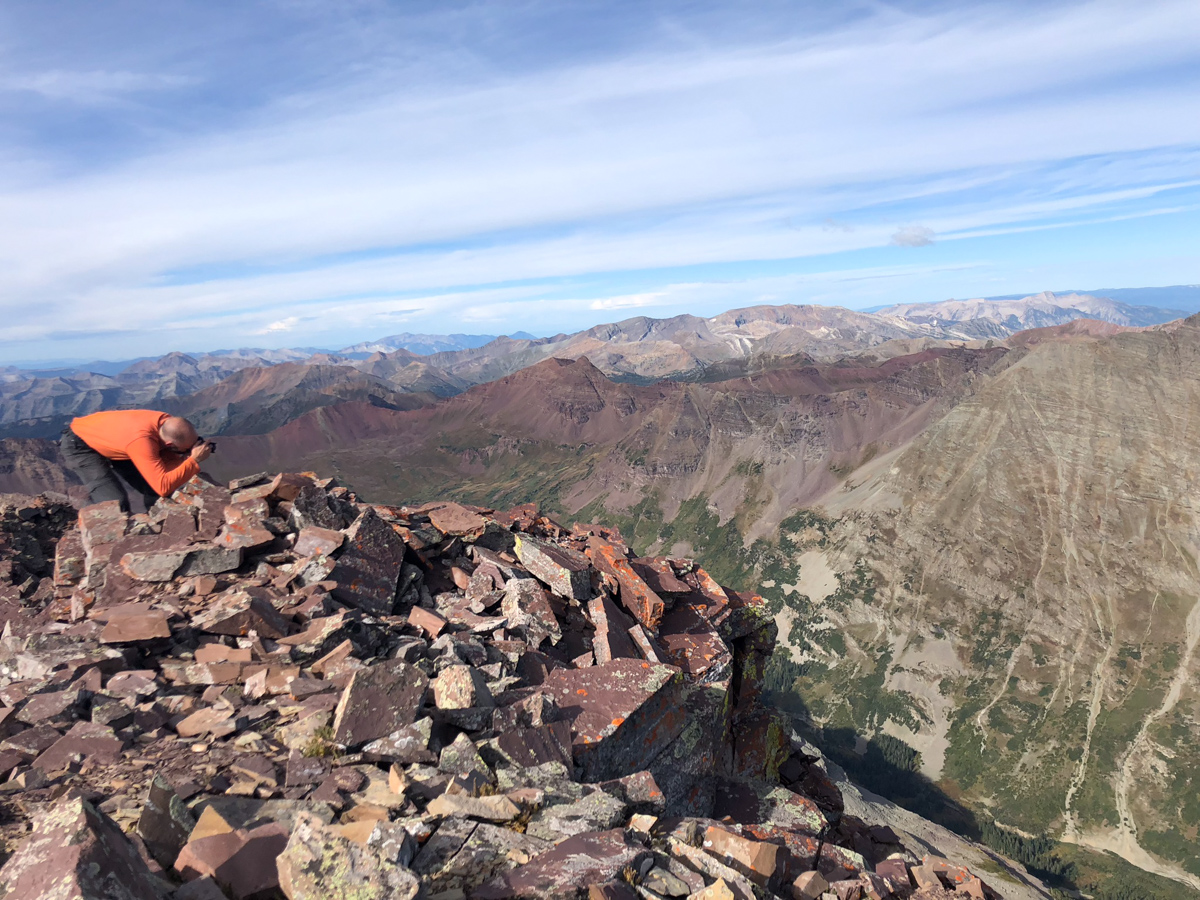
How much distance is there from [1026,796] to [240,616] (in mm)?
190470

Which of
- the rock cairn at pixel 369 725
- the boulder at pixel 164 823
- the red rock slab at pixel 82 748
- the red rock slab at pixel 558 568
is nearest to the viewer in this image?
the boulder at pixel 164 823

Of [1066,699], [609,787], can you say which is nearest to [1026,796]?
[1066,699]

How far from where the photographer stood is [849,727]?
582 ft

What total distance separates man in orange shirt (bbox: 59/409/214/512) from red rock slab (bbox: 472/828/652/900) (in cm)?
1249

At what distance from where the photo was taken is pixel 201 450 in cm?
1538

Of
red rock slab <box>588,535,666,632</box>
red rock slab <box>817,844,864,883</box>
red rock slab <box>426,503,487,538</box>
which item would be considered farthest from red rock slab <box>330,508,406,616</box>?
red rock slab <box>817,844,864,883</box>

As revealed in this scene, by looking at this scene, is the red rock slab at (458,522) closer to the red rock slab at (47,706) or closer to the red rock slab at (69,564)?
the red rock slab at (69,564)

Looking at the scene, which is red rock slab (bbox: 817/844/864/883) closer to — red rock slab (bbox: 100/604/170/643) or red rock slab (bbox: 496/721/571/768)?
red rock slab (bbox: 496/721/571/768)

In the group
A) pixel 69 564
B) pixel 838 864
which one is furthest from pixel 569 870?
pixel 69 564

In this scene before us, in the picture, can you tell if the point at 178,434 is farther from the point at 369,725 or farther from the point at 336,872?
the point at 336,872

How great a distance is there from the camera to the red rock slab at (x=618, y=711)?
34.6 ft

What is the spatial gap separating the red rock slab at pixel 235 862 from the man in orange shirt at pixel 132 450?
35.2ft

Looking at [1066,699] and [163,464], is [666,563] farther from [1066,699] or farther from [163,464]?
[1066,699]

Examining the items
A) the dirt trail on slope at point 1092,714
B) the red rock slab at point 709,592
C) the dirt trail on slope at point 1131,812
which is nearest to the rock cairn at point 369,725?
the red rock slab at point 709,592
